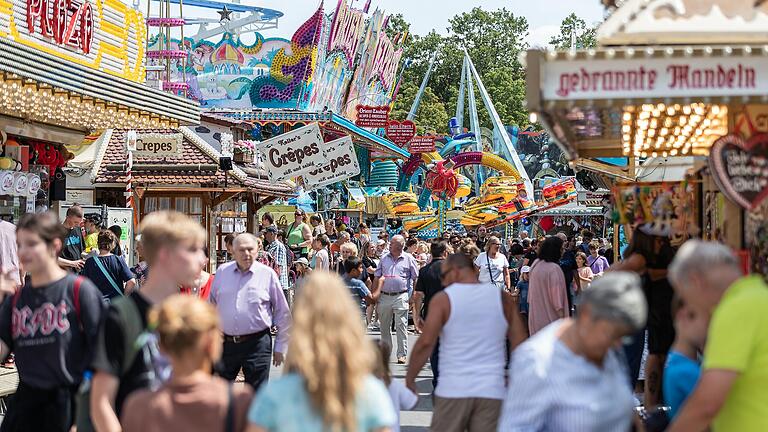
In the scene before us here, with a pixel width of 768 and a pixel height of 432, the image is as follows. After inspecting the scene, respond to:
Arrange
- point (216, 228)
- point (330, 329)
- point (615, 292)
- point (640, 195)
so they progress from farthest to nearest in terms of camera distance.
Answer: point (216, 228) → point (640, 195) → point (615, 292) → point (330, 329)

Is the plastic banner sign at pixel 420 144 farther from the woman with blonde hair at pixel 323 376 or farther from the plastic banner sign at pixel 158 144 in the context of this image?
the woman with blonde hair at pixel 323 376

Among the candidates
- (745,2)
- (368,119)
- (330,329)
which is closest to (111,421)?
(330,329)

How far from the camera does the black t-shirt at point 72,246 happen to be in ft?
44.0

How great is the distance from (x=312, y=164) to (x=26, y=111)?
27.8 ft

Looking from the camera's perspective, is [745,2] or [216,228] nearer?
[745,2]

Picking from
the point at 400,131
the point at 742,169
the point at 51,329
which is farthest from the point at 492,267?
the point at 400,131

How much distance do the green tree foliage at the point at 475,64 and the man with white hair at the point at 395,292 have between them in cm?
6541

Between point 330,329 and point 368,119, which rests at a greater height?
point 368,119

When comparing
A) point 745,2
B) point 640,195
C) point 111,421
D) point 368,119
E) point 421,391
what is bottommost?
point 421,391

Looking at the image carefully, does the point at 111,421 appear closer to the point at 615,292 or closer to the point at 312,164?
the point at 615,292

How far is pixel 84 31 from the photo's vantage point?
13.9 m

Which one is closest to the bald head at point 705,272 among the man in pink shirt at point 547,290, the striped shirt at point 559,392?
the striped shirt at point 559,392

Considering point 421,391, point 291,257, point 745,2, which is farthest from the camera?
point 291,257

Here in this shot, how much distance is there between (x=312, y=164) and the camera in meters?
21.1
